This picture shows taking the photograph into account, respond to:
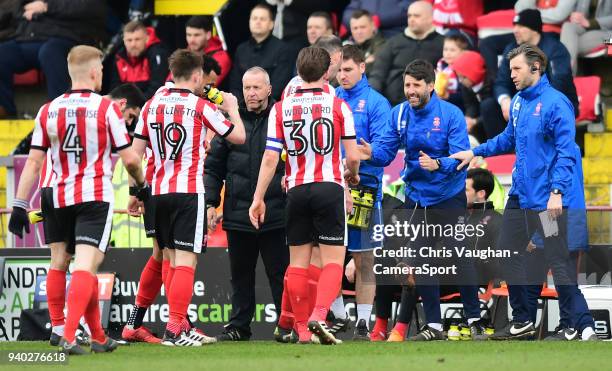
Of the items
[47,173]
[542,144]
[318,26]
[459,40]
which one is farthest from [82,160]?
[459,40]

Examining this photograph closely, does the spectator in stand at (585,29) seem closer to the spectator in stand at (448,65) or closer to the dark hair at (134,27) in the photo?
the spectator in stand at (448,65)

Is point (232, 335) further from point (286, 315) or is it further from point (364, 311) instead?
point (364, 311)

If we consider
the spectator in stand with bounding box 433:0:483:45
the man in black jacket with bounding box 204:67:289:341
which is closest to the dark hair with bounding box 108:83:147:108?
the man in black jacket with bounding box 204:67:289:341

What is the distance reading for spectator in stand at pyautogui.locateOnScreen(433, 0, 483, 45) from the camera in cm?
1656

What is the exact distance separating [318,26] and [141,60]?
2544 millimetres

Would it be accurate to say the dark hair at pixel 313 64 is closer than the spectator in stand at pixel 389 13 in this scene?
Yes

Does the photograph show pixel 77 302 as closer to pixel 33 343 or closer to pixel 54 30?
pixel 33 343

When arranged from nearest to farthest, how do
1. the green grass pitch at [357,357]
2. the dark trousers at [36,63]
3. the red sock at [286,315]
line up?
the green grass pitch at [357,357], the red sock at [286,315], the dark trousers at [36,63]

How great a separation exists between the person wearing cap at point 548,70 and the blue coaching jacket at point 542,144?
2.69 metres

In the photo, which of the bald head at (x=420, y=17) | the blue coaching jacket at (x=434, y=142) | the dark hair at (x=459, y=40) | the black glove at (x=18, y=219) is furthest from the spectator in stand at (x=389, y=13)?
the black glove at (x=18, y=219)

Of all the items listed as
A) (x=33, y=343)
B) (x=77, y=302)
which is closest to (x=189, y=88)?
(x=77, y=302)

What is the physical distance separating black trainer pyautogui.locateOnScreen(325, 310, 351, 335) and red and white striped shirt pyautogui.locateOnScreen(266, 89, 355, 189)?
1.31 m

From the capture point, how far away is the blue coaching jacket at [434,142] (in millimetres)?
11430

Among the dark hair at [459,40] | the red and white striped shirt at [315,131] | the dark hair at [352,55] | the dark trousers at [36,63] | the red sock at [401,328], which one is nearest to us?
the red and white striped shirt at [315,131]
